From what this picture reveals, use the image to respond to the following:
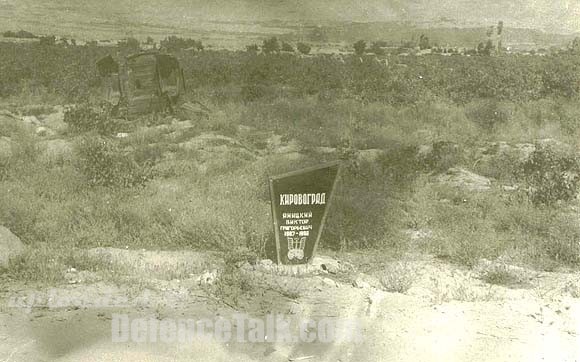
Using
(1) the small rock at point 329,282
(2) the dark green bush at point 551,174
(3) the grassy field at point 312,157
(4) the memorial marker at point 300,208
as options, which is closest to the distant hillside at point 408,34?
(3) the grassy field at point 312,157

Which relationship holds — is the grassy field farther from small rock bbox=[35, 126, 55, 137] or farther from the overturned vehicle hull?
the overturned vehicle hull

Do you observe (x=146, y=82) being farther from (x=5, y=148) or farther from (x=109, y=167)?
(x=109, y=167)

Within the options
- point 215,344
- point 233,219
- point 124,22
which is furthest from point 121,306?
point 124,22

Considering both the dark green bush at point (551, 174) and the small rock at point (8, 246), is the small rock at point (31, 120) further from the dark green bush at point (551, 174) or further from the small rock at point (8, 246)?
the dark green bush at point (551, 174)

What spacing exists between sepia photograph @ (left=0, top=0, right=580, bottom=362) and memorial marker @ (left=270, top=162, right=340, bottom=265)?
21 mm

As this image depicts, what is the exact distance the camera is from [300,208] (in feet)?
19.5

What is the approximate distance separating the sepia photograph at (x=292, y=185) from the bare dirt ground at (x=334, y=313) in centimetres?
2

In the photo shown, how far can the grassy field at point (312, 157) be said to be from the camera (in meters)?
6.78

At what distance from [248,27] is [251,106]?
2077mm

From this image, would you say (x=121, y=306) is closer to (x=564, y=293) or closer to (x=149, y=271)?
(x=149, y=271)

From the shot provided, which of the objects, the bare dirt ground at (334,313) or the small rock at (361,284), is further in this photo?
the small rock at (361,284)

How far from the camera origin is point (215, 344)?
186 inches

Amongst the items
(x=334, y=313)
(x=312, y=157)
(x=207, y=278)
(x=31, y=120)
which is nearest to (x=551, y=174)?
(x=312, y=157)

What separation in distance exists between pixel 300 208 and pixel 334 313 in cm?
118
